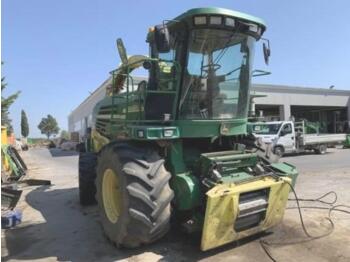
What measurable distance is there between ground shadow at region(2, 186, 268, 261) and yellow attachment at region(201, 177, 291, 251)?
0.97 ft

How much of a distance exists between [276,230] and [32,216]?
486 centimetres

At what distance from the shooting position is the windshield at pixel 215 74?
224 inches

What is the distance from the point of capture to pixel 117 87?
8438mm

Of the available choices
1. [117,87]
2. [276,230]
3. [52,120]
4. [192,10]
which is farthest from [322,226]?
[52,120]

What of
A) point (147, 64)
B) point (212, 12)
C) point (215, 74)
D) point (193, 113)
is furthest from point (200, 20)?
point (193, 113)

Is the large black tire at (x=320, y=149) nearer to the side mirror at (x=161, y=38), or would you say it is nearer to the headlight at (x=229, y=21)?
the headlight at (x=229, y=21)

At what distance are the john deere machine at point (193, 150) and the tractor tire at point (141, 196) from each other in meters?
0.01

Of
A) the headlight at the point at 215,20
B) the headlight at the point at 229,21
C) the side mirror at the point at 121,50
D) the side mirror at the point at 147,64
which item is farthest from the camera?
the side mirror at the point at 121,50

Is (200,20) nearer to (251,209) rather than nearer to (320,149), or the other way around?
(251,209)

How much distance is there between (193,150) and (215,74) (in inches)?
48.7

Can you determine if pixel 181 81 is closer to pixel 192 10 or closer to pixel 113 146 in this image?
pixel 192 10

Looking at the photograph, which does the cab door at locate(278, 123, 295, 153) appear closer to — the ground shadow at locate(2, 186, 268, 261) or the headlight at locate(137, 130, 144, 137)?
the ground shadow at locate(2, 186, 268, 261)

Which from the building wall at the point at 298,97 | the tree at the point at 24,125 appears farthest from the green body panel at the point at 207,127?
the tree at the point at 24,125

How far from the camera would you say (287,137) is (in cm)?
2183
